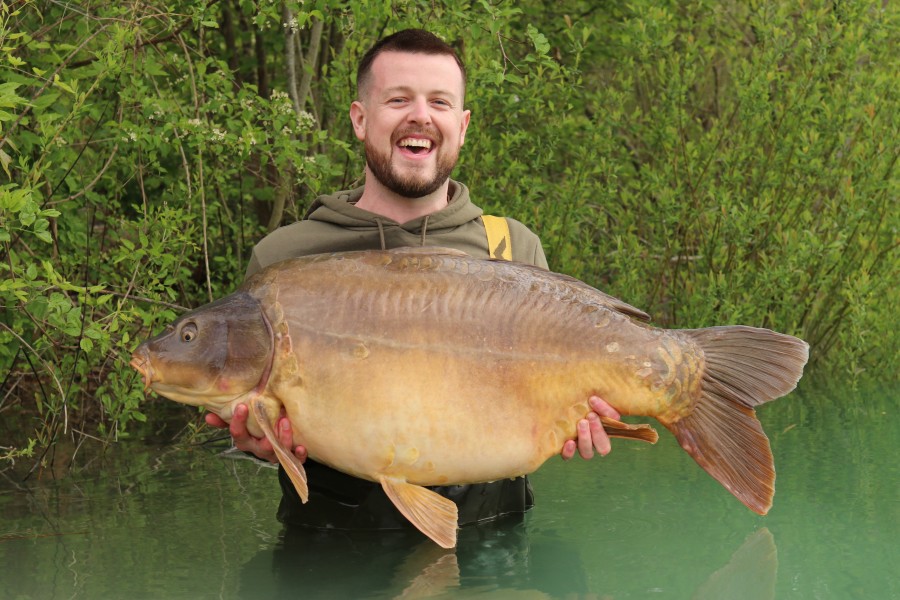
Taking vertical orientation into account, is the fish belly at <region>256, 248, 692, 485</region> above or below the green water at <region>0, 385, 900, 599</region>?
above

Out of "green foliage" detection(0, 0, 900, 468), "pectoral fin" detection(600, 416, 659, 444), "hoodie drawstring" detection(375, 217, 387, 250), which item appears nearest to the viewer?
"pectoral fin" detection(600, 416, 659, 444)

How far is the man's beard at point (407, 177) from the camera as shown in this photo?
3.60 metres

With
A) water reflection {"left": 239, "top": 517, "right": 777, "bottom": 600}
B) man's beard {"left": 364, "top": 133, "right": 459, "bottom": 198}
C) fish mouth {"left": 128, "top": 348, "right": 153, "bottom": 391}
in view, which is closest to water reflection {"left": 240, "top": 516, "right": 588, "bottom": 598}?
water reflection {"left": 239, "top": 517, "right": 777, "bottom": 600}

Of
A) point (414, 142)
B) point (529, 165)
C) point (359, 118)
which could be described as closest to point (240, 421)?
point (414, 142)

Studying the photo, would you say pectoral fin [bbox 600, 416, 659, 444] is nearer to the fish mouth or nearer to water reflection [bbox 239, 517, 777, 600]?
water reflection [bbox 239, 517, 777, 600]

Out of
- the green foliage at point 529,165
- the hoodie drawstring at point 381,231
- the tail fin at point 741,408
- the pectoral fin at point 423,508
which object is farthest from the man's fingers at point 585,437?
the green foliage at point 529,165

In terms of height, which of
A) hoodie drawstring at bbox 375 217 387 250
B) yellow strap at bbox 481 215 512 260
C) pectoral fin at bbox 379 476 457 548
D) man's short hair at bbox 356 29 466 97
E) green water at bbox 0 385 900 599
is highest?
man's short hair at bbox 356 29 466 97

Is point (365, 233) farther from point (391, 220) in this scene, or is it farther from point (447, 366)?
point (447, 366)

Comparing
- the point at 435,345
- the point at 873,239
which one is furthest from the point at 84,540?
the point at 873,239

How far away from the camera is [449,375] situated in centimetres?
297

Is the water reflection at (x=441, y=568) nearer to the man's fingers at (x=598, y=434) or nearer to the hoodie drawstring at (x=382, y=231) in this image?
the man's fingers at (x=598, y=434)

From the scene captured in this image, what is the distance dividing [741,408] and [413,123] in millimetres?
1312

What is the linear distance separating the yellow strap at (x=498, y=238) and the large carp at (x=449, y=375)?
2.19ft

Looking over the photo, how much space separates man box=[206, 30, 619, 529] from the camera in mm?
3602
